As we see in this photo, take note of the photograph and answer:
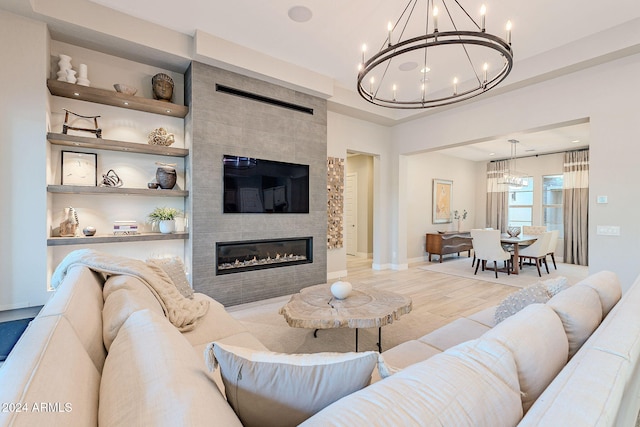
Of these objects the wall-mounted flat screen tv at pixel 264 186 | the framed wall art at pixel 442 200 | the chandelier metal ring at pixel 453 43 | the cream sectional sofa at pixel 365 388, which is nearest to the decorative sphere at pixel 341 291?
the cream sectional sofa at pixel 365 388

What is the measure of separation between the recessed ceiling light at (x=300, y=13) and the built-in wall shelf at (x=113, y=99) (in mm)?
1651

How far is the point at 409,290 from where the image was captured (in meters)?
4.43

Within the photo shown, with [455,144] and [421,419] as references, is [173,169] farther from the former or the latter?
[455,144]

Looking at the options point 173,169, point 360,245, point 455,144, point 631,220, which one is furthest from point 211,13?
point 360,245

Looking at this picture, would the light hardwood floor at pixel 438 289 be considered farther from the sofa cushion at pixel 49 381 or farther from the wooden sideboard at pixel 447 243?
the sofa cushion at pixel 49 381

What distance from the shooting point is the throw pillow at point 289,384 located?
70 cm

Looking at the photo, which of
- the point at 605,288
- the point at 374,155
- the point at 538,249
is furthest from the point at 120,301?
the point at 538,249

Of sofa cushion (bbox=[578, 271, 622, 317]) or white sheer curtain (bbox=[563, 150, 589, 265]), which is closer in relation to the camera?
sofa cushion (bbox=[578, 271, 622, 317])

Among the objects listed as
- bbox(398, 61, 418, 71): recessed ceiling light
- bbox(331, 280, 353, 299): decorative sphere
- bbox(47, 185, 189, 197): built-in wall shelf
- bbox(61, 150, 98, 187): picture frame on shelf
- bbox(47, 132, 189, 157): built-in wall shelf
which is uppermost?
bbox(398, 61, 418, 71): recessed ceiling light

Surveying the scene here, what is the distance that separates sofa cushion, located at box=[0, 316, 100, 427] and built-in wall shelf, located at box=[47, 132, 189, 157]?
114 inches

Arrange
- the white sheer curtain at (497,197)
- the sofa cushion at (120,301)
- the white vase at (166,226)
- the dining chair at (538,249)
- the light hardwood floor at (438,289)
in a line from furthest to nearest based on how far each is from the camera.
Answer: the white sheer curtain at (497,197)
the dining chair at (538,249)
the light hardwood floor at (438,289)
the white vase at (166,226)
the sofa cushion at (120,301)

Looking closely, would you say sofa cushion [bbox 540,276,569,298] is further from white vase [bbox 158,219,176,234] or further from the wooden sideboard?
the wooden sideboard

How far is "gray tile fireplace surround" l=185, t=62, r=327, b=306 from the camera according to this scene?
3475 millimetres

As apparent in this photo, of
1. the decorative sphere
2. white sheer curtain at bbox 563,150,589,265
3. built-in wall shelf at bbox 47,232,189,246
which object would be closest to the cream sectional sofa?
the decorative sphere
